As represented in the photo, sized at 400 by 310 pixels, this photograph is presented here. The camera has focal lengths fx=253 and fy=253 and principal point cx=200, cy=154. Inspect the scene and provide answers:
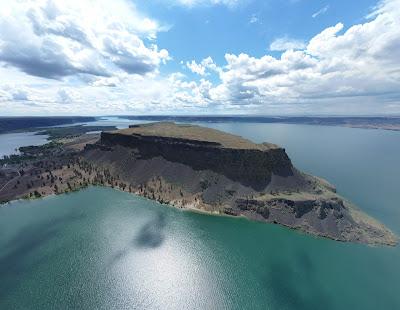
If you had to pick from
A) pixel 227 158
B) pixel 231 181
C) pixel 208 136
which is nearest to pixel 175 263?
pixel 231 181

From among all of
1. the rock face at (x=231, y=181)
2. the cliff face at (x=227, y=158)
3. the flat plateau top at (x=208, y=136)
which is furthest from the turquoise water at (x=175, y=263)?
the flat plateau top at (x=208, y=136)

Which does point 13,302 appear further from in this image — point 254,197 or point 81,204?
point 254,197

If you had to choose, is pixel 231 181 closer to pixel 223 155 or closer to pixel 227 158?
pixel 227 158

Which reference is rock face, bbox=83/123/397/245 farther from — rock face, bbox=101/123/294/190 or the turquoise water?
the turquoise water

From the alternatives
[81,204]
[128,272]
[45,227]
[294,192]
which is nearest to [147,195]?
[81,204]

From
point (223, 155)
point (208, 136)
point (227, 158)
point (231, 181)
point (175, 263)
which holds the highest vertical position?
point (208, 136)

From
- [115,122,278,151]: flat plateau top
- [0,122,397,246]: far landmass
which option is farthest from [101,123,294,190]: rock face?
[0,122,397,246]: far landmass

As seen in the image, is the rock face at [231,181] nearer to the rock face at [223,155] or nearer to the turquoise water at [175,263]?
the rock face at [223,155]
